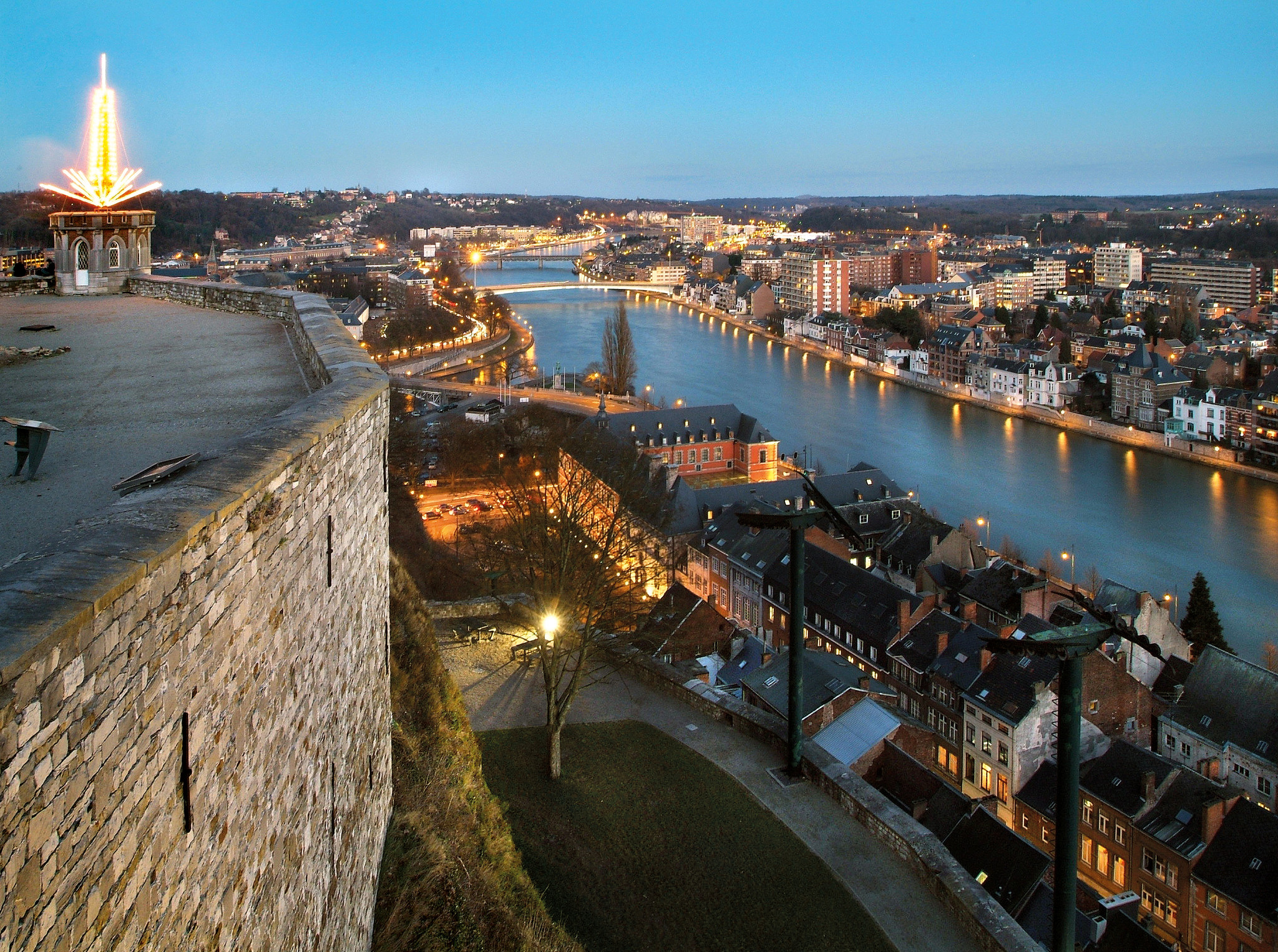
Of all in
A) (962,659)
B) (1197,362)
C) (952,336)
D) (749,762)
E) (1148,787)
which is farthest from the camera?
(952,336)

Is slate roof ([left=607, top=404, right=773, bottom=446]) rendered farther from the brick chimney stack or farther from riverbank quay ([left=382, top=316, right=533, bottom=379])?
riverbank quay ([left=382, top=316, right=533, bottom=379])

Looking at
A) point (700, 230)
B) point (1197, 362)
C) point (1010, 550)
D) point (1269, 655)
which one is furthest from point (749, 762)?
point (700, 230)

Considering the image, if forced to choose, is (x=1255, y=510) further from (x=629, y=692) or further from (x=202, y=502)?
(x=202, y=502)

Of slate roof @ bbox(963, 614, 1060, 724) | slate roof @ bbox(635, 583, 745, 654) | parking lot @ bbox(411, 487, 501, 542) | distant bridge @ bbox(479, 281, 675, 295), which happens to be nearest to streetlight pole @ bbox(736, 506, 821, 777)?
slate roof @ bbox(635, 583, 745, 654)

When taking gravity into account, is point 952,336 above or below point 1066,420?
above

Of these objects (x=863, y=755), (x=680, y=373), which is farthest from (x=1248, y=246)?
(x=863, y=755)

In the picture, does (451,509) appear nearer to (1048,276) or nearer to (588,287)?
(588,287)

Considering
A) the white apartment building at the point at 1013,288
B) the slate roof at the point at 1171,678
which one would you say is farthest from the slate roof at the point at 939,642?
the white apartment building at the point at 1013,288
